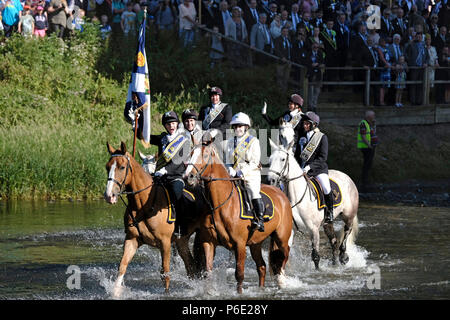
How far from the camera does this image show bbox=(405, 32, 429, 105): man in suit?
31203mm

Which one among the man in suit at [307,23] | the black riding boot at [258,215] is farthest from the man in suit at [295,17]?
the black riding boot at [258,215]

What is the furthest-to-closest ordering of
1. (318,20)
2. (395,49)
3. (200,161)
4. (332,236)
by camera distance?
1. (395,49)
2. (318,20)
3. (332,236)
4. (200,161)

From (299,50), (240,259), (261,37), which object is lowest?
(240,259)

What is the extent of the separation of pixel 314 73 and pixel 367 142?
3543 mm

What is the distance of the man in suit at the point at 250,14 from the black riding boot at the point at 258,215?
54.0 feet

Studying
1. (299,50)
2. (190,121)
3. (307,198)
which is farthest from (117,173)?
(299,50)

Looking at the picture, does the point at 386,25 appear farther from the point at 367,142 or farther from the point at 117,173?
the point at 117,173

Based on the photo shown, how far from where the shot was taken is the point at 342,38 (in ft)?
99.5

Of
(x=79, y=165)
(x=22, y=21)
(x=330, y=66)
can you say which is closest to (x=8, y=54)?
(x=22, y=21)

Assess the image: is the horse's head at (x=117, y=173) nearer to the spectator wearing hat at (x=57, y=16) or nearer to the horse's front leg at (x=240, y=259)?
the horse's front leg at (x=240, y=259)

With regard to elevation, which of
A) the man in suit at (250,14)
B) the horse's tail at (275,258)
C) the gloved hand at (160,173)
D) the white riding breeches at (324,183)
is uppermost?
the man in suit at (250,14)

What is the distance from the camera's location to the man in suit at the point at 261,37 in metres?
29.6

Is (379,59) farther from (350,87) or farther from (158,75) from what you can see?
(158,75)

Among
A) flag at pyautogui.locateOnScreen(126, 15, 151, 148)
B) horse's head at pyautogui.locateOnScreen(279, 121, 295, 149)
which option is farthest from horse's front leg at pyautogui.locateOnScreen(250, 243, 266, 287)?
flag at pyautogui.locateOnScreen(126, 15, 151, 148)
